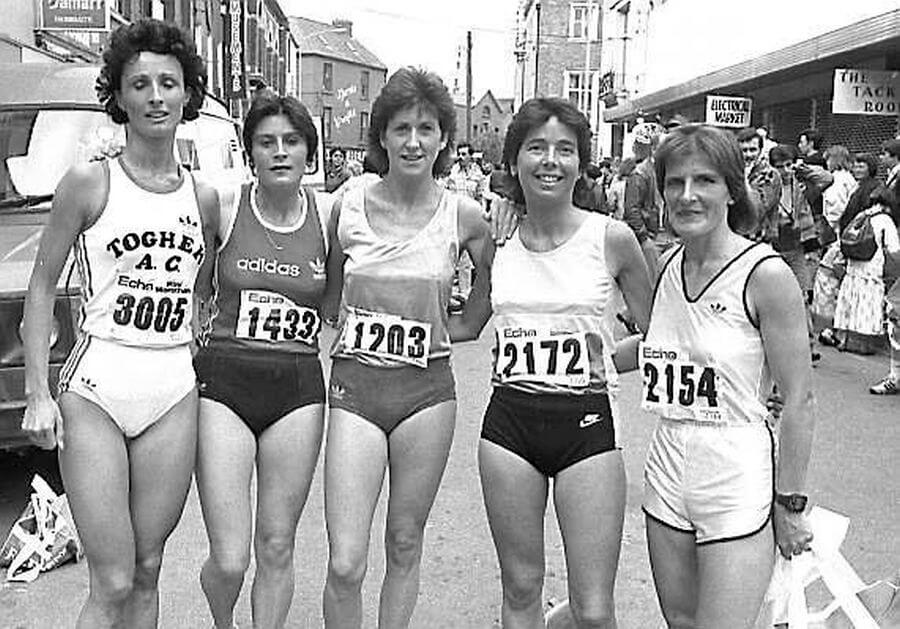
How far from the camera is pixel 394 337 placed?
3.48 m

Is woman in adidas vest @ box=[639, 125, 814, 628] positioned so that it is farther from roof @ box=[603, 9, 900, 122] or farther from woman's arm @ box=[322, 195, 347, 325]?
roof @ box=[603, 9, 900, 122]

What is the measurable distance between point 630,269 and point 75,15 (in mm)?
13611

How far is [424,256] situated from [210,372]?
78 cm

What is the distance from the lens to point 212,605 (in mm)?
3566

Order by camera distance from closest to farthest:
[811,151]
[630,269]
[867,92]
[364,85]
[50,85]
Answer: [630,269]
[50,85]
[811,151]
[867,92]
[364,85]

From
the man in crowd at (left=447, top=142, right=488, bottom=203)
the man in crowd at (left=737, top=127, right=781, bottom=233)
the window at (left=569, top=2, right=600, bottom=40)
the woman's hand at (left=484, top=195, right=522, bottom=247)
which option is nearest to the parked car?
the woman's hand at (left=484, top=195, right=522, bottom=247)

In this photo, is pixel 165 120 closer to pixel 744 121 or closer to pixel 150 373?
pixel 150 373

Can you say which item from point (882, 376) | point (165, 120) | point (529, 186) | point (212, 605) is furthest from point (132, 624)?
point (882, 376)

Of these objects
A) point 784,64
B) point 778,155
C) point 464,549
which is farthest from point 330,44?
point 464,549

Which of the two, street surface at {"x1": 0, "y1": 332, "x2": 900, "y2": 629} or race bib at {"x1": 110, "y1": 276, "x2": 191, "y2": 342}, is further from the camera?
street surface at {"x1": 0, "y1": 332, "x2": 900, "y2": 629}

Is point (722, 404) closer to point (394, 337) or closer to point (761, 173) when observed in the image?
point (394, 337)

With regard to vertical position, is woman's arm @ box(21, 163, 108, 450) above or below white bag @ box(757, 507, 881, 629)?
above

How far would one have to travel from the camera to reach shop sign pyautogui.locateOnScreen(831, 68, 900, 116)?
14195 millimetres

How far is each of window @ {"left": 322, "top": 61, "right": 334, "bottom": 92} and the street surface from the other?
7233 cm
